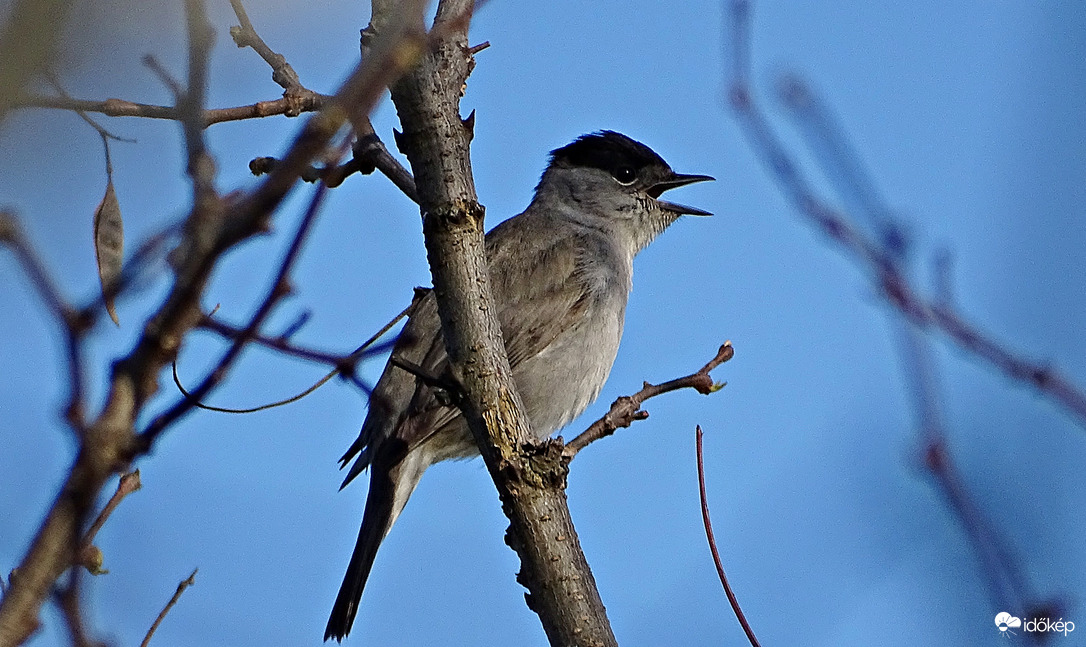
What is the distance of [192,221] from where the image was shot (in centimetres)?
160

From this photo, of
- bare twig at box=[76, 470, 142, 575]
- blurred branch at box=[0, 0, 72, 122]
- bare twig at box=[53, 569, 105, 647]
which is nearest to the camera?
blurred branch at box=[0, 0, 72, 122]

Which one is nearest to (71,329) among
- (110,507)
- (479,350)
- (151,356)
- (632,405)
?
(151,356)

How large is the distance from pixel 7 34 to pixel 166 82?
0.97 metres

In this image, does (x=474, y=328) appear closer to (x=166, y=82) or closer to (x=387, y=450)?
(x=166, y=82)

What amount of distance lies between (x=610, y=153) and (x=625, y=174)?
19 centimetres

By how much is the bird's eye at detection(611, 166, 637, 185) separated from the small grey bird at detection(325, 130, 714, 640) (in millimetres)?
14

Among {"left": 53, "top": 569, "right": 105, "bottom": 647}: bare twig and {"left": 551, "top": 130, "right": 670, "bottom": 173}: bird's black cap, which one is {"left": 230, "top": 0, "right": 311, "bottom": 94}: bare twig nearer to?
{"left": 53, "top": 569, "right": 105, "bottom": 647}: bare twig

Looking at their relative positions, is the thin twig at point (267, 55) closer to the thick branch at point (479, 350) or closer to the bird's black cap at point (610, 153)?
the thick branch at point (479, 350)

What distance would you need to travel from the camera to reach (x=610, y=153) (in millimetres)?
7805

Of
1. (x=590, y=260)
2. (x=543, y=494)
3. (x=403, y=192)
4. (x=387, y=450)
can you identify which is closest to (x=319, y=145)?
(x=543, y=494)

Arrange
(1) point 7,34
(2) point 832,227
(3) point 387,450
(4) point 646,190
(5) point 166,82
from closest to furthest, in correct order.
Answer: (1) point 7,34 → (5) point 166,82 → (2) point 832,227 → (3) point 387,450 → (4) point 646,190

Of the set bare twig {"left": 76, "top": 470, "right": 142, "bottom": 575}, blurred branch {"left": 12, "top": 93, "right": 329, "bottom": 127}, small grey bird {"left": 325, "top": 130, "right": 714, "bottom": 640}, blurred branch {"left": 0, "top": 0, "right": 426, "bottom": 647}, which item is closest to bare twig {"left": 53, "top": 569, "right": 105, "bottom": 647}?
blurred branch {"left": 0, "top": 0, "right": 426, "bottom": 647}

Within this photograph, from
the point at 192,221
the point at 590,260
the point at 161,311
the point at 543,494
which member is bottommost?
the point at 161,311

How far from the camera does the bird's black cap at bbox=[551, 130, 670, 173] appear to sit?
775cm
